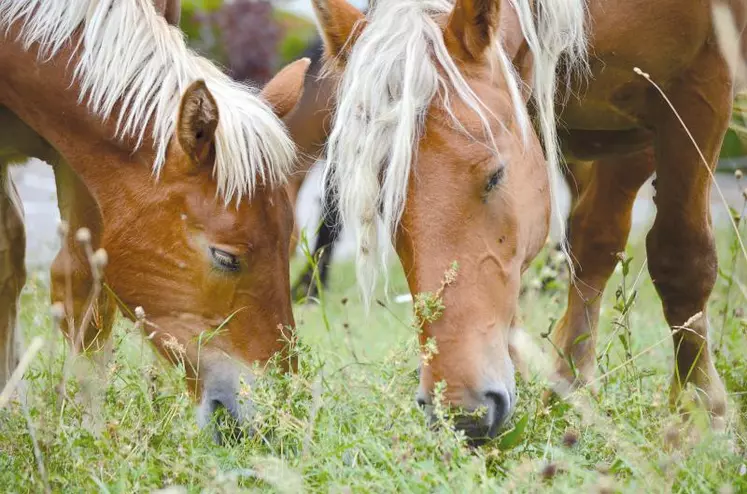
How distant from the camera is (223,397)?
3.50 metres

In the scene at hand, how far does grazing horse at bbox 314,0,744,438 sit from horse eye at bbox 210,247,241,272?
47 centimetres

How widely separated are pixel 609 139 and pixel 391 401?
1993 mm

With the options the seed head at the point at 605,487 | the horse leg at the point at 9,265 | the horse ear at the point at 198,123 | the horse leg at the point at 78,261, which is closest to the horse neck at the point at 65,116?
the horse ear at the point at 198,123

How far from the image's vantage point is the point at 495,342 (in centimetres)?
292

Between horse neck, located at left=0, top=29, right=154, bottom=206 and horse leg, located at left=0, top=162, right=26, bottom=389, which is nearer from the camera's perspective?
horse neck, located at left=0, top=29, right=154, bottom=206

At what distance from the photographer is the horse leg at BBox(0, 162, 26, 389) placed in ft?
14.2

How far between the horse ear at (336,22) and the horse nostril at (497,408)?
1262 millimetres

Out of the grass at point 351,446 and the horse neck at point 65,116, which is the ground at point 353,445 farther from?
the horse neck at point 65,116

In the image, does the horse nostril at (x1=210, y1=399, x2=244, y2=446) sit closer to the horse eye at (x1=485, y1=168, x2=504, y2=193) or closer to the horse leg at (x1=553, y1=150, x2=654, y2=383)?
the horse eye at (x1=485, y1=168, x2=504, y2=193)

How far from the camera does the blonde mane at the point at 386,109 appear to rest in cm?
302

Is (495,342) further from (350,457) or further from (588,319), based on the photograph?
(588,319)

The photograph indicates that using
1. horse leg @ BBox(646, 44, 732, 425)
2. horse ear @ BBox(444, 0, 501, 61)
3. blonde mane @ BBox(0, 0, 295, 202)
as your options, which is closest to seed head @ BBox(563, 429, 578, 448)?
horse leg @ BBox(646, 44, 732, 425)

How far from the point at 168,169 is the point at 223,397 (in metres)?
0.81

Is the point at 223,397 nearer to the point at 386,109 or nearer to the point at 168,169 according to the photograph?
the point at 168,169
